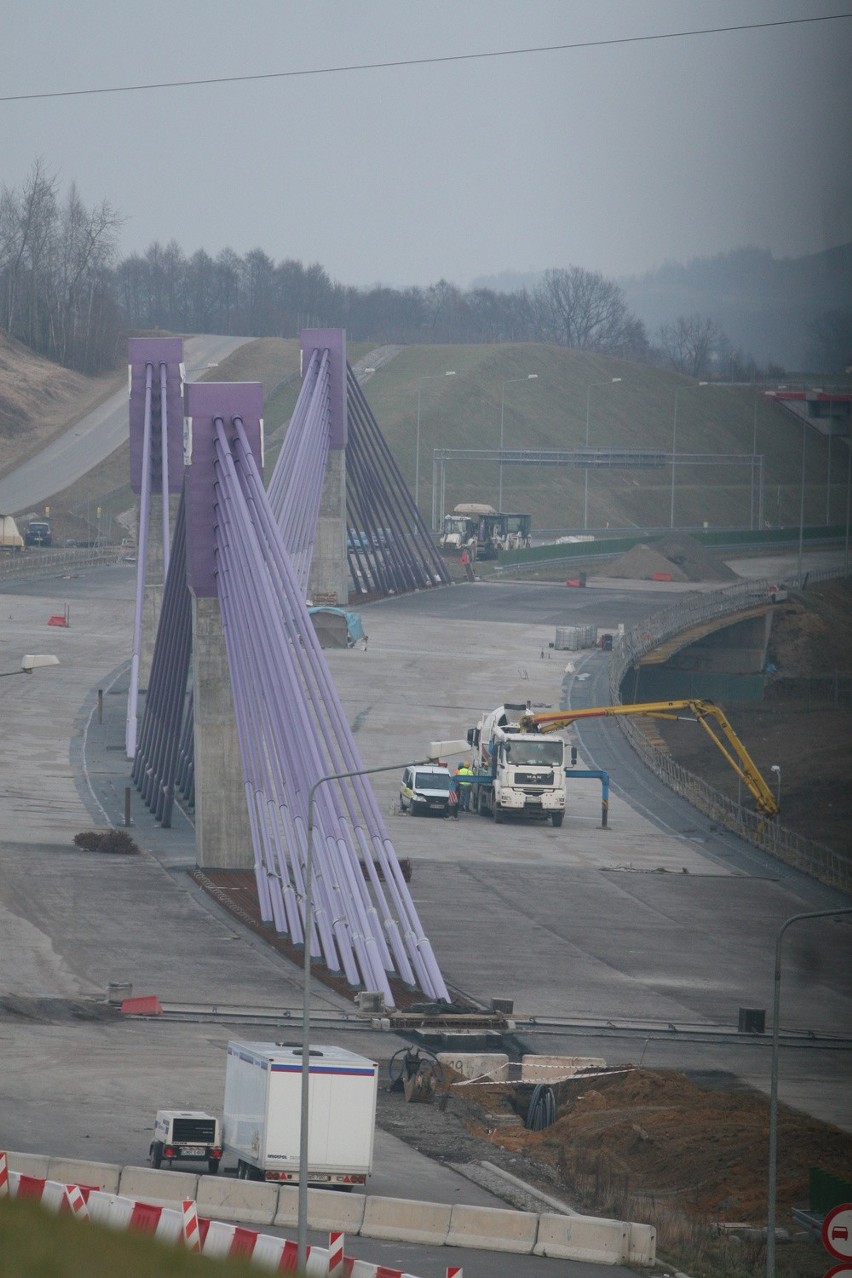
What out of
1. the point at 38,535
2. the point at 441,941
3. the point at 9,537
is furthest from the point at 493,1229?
the point at 38,535

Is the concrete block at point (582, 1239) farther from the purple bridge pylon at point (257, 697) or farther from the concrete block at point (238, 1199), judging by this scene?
the purple bridge pylon at point (257, 697)

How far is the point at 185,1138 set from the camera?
2827cm

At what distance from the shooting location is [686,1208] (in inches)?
1134

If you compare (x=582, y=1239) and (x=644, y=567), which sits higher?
(x=582, y=1239)

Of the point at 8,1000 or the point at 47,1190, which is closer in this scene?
the point at 47,1190

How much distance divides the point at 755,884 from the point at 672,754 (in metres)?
44.4

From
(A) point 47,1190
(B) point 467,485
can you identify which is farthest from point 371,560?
(A) point 47,1190

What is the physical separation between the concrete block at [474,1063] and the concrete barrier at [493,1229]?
36.2 ft

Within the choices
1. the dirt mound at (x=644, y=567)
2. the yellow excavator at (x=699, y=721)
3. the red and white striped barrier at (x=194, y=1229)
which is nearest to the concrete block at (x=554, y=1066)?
the red and white striped barrier at (x=194, y=1229)

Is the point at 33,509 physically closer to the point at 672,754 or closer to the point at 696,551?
the point at 696,551

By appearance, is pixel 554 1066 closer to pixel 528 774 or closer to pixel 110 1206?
pixel 110 1206

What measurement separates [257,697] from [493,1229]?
26.9 metres

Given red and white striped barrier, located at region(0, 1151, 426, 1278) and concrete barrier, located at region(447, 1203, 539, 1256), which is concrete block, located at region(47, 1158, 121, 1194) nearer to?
red and white striped barrier, located at region(0, 1151, 426, 1278)

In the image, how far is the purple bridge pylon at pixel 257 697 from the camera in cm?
4381
